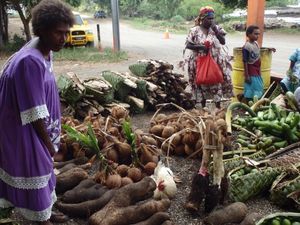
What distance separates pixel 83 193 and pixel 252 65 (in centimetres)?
403

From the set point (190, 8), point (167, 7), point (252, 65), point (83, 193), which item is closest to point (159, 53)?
point (252, 65)

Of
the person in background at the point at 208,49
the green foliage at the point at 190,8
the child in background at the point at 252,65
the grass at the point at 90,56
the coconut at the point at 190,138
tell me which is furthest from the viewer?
the green foliage at the point at 190,8

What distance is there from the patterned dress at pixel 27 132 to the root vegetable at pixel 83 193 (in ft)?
1.57

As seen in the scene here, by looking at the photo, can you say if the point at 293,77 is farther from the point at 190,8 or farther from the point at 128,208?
the point at 190,8

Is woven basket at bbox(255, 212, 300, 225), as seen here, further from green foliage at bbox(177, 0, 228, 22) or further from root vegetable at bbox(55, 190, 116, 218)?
green foliage at bbox(177, 0, 228, 22)

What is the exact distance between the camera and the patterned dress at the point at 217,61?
6039 mm

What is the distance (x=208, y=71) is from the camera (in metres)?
6.02

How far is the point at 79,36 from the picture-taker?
18000 mm

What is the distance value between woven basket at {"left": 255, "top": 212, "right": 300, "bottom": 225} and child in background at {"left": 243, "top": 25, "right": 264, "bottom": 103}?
3620 millimetres

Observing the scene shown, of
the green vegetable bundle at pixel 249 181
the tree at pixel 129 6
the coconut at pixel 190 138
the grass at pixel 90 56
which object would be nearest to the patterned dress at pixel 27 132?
the green vegetable bundle at pixel 249 181

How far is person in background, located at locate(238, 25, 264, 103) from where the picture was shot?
638cm

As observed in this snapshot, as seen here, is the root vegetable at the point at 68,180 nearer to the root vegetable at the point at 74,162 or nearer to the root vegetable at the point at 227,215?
the root vegetable at the point at 74,162

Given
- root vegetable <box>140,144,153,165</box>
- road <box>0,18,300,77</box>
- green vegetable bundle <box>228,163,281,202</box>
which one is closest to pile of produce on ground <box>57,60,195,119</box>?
root vegetable <box>140,144,153,165</box>

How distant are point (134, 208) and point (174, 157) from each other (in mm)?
1702
